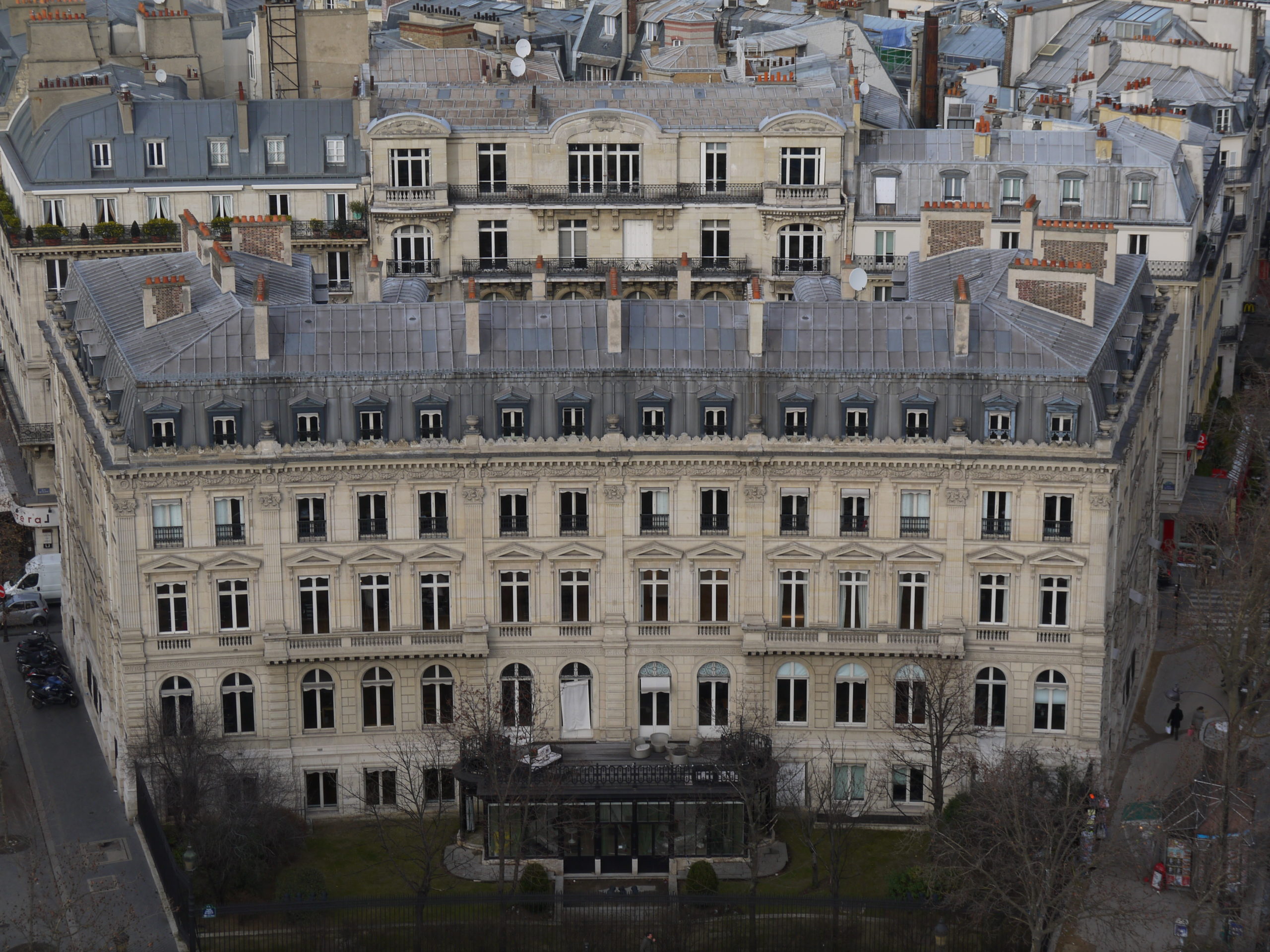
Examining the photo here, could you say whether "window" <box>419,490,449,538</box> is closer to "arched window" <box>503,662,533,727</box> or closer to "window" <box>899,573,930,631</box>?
"arched window" <box>503,662,533,727</box>

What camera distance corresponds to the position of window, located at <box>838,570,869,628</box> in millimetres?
111125

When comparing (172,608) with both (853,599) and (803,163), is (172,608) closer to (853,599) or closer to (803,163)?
(853,599)

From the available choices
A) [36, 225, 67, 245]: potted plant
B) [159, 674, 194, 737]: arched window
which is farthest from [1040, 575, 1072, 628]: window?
[36, 225, 67, 245]: potted plant

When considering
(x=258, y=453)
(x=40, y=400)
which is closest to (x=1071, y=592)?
(x=258, y=453)

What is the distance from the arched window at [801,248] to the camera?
139750mm

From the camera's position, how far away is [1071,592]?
110m

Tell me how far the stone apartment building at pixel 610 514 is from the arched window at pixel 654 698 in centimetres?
16

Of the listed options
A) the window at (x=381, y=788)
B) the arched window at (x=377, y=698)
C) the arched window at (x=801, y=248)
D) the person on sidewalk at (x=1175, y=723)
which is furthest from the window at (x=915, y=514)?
the arched window at (x=801, y=248)

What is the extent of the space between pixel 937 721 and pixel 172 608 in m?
29.3

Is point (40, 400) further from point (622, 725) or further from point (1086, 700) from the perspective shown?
point (1086, 700)

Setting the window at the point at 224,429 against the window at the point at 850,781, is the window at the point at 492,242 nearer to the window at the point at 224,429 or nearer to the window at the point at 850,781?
the window at the point at 224,429

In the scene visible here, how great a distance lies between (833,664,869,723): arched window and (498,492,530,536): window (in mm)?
13542

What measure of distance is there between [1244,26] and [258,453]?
89890mm

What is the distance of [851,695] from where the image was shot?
370 feet
